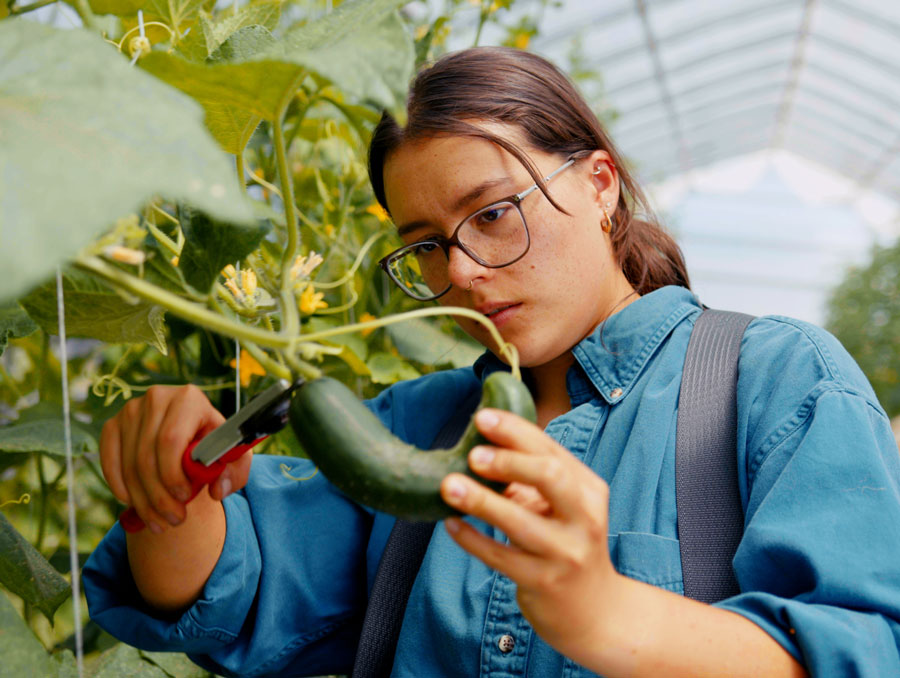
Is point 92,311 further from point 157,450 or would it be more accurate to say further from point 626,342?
point 626,342

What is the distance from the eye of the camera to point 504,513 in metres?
0.35

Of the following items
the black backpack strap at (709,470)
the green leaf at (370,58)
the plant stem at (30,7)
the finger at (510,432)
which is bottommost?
the black backpack strap at (709,470)

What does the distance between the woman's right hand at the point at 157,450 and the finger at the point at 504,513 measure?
0.73 feet

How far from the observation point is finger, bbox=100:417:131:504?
531 mm

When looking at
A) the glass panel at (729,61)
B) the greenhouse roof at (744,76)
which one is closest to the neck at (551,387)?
the greenhouse roof at (744,76)

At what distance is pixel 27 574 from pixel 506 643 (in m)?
0.33

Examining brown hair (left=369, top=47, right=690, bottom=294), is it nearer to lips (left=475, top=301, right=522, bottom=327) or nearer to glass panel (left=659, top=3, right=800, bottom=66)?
lips (left=475, top=301, right=522, bottom=327)

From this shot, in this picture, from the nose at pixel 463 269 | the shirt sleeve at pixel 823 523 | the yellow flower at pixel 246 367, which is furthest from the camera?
the yellow flower at pixel 246 367

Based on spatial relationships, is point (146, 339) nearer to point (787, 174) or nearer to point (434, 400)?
point (434, 400)

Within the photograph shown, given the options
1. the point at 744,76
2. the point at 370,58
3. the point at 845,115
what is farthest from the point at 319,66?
the point at 845,115

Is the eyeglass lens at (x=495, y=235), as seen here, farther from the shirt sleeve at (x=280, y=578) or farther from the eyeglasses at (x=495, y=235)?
the shirt sleeve at (x=280, y=578)

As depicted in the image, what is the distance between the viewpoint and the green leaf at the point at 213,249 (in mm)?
431

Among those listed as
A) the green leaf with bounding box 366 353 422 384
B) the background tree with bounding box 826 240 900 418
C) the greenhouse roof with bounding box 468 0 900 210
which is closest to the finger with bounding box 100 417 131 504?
the green leaf with bounding box 366 353 422 384

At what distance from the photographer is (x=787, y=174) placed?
11055mm
